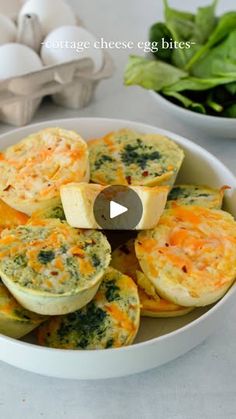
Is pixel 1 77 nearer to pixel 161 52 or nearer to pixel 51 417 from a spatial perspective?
pixel 161 52

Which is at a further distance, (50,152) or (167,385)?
(50,152)

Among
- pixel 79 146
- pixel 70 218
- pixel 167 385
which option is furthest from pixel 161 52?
pixel 167 385

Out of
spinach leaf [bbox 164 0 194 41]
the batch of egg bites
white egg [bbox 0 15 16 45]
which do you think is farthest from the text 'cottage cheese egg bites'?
spinach leaf [bbox 164 0 194 41]

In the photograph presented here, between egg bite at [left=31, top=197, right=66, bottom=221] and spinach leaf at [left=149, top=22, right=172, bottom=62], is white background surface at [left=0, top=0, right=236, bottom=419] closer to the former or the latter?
egg bite at [left=31, top=197, right=66, bottom=221]

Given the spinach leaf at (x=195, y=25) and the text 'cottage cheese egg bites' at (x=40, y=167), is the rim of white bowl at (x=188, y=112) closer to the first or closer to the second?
the spinach leaf at (x=195, y=25)

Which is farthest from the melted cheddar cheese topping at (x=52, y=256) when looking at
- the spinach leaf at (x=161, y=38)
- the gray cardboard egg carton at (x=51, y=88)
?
the spinach leaf at (x=161, y=38)

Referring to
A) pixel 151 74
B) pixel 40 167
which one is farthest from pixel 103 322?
pixel 151 74
